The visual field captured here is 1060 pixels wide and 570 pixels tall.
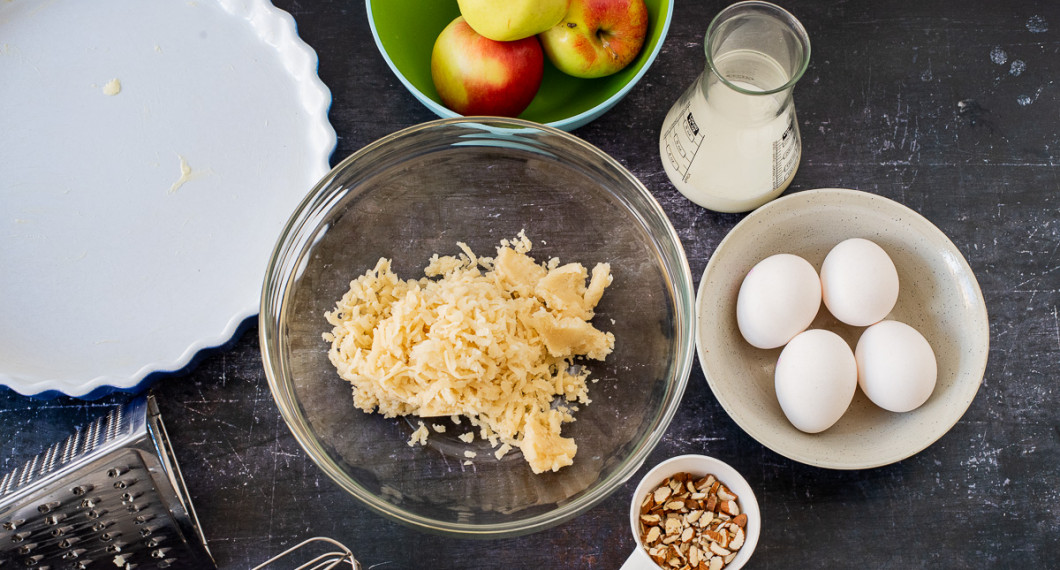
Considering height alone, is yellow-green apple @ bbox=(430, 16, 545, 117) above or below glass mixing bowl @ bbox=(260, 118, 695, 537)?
above

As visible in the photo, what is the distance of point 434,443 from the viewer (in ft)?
3.11

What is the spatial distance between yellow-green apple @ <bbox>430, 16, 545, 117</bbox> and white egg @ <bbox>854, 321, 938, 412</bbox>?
569 millimetres

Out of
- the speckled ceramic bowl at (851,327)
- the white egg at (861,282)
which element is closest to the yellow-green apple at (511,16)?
the speckled ceramic bowl at (851,327)

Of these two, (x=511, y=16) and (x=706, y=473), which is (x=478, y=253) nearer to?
(x=511, y=16)

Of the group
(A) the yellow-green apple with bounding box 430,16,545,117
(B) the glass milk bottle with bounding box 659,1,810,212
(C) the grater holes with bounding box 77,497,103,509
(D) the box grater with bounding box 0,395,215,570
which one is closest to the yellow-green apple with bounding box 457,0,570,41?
(A) the yellow-green apple with bounding box 430,16,545,117

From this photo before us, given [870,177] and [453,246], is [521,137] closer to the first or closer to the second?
[453,246]

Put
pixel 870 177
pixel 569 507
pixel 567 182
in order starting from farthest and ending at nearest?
pixel 870 177 → pixel 567 182 → pixel 569 507

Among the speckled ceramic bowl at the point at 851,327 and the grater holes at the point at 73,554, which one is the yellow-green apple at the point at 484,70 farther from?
the grater holes at the point at 73,554

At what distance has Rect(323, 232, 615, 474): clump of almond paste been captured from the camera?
842 mm

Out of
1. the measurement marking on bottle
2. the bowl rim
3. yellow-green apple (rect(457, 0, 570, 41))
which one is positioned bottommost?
the measurement marking on bottle

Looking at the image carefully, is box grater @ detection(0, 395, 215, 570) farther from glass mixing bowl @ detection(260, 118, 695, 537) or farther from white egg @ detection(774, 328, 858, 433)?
white egg @ detection(774, 328, 858, 433)

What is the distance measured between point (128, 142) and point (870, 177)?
1127 mm

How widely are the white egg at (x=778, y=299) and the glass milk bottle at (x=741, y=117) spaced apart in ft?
0.37

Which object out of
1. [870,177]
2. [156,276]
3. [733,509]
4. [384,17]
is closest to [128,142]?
[156,276]
